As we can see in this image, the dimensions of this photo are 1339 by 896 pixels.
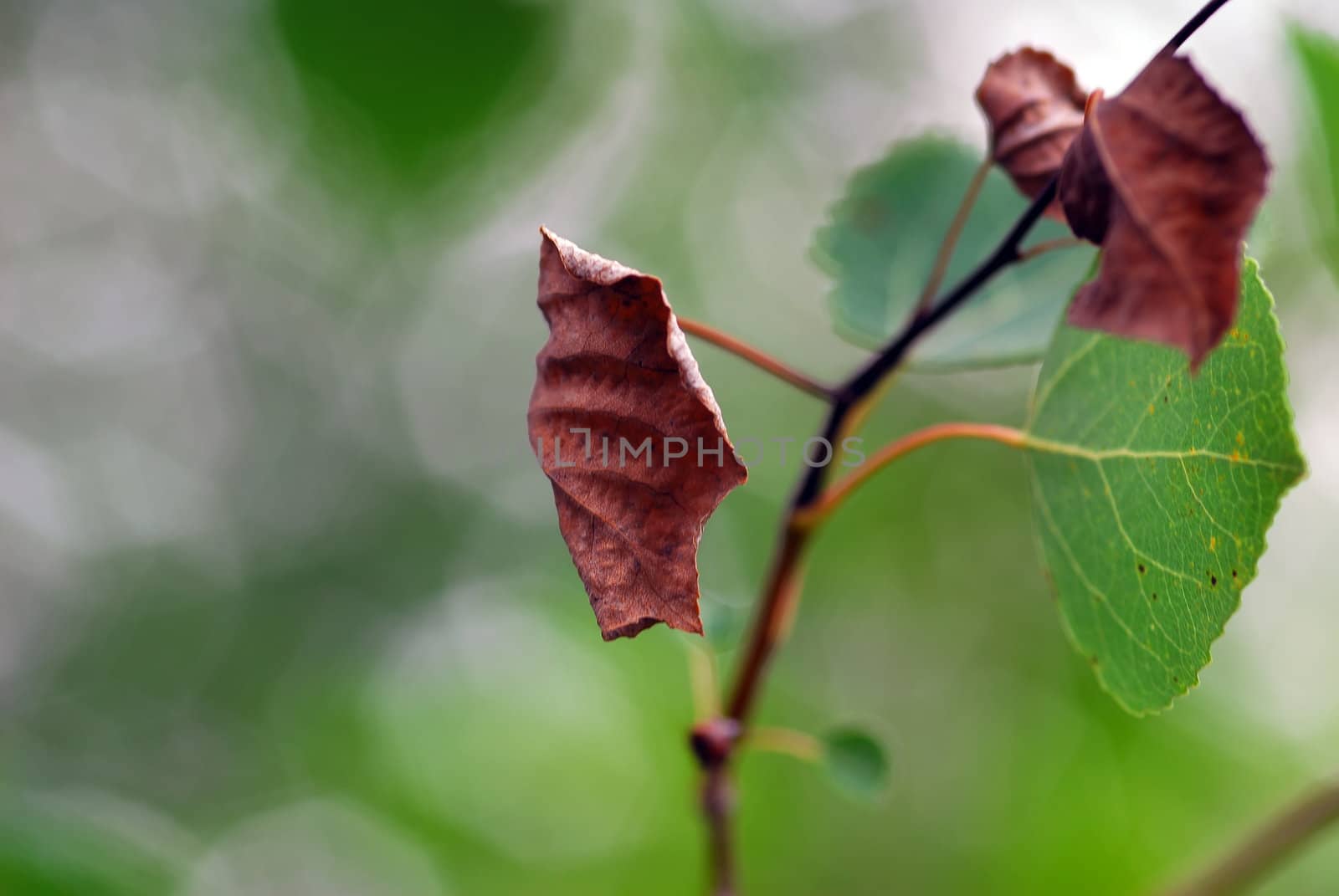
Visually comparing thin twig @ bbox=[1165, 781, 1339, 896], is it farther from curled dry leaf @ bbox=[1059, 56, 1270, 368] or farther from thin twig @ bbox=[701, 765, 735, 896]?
curled dry leaf @ bbox=[1059, 56, 1270, 368]

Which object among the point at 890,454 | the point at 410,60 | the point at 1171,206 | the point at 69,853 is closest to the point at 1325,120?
the point at 890,454

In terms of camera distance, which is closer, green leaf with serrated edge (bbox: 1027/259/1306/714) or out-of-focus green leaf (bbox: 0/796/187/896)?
green leaf with serrated edge (bbox: 1027/259/1306/714)

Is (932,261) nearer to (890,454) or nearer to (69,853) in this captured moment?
(890,454)

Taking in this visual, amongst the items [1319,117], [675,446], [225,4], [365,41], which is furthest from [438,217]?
[675,446]

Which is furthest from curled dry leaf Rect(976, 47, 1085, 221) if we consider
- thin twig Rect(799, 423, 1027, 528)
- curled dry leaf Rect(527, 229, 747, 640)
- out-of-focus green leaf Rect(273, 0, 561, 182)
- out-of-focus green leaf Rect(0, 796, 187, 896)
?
out-of-focus green leaf Rect(273, 0, 561, 182)

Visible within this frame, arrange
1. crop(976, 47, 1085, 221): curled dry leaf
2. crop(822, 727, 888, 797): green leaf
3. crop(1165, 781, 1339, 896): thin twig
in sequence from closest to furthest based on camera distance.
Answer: crop(976, 47, 1085, 221): curled dry leaf, crop(1165, 781, 1339, 896): thin twig, crop(822, 727, 888, 797): green leaf

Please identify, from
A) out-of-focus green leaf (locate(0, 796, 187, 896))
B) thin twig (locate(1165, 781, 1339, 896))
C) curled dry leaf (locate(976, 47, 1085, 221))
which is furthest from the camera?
out-of-focus green leaf (locate(0, 796, 187, 896))

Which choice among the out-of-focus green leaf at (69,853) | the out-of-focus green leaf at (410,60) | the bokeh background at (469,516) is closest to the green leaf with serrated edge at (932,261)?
the bokeh background at (469,516)

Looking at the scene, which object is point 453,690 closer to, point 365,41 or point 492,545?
point 365,41
